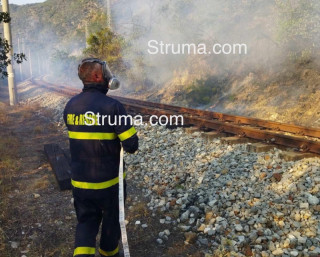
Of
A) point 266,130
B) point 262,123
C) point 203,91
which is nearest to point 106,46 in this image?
point 203,91

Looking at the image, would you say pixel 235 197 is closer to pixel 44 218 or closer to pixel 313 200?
pixel 313 200

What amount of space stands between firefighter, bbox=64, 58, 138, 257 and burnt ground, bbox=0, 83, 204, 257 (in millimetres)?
1163

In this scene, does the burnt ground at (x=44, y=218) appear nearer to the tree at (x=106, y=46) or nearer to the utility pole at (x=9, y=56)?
the utility pole at (x=9, y=56)

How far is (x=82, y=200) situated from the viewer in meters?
2.90

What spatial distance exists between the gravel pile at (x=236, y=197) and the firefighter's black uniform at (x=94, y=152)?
1416mm

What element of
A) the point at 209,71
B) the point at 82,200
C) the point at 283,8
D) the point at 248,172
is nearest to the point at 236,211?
the point at 248,172

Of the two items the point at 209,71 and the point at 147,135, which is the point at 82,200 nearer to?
the point at 147,135

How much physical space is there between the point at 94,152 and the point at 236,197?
2.59 m

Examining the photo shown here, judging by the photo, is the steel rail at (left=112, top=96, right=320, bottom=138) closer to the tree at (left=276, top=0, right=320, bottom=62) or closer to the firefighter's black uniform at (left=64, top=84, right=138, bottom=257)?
the firefighter's black uniform at (left=64, top=84, right=138, bottom=257)

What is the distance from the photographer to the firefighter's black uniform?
2.74 m

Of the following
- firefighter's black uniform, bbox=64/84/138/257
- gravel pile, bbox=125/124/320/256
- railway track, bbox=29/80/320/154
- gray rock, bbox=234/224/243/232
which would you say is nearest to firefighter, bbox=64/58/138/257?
firefighter's black uniform, bbox=64/84/138/257

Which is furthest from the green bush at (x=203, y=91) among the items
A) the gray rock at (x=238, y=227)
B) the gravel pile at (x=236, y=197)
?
the gray rock at (x=238, y=227)

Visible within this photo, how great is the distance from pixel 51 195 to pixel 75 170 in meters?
2.89

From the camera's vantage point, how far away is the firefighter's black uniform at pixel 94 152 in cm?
274
